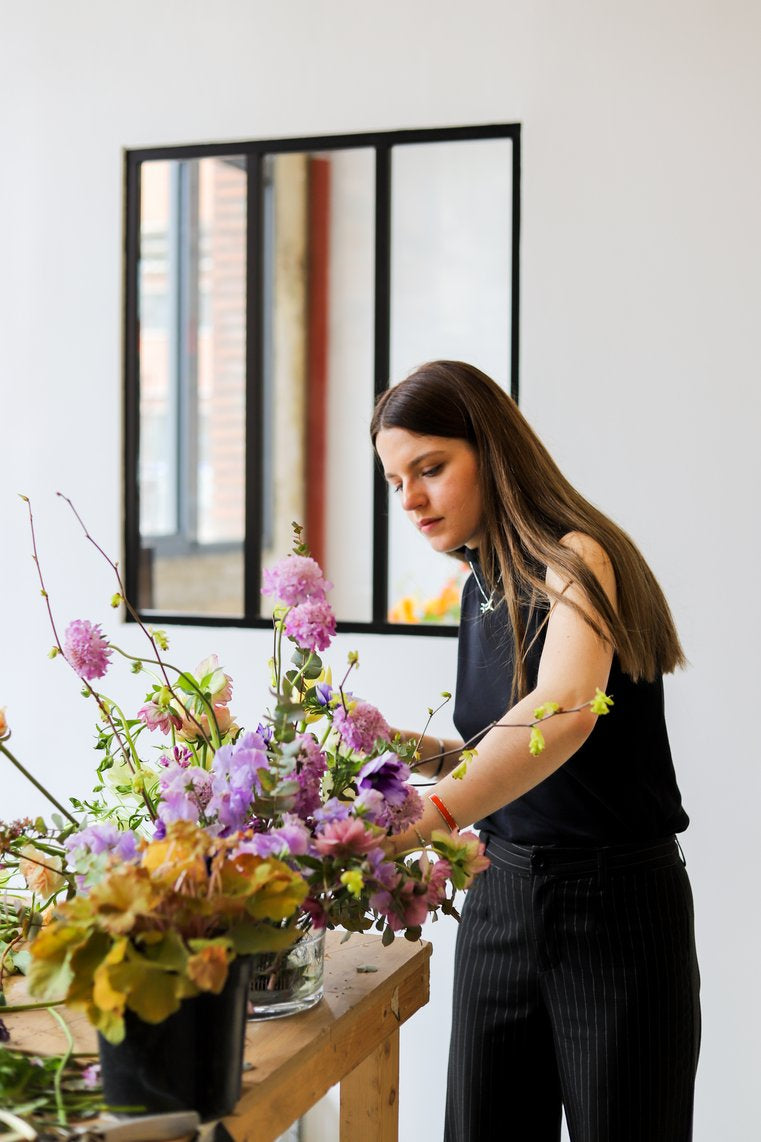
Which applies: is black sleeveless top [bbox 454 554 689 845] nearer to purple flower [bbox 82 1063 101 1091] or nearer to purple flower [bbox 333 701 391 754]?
purple flower [bbox 333 701 391 754]

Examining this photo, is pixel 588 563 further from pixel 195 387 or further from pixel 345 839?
pixel 195 387

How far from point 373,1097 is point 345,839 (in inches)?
25.2

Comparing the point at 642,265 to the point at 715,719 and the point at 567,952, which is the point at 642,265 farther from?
the point at 567,952

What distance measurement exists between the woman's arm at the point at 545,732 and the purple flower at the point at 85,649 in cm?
35

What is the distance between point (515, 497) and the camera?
1.60 m

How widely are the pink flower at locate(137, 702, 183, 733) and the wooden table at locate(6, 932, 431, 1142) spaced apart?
291 mm

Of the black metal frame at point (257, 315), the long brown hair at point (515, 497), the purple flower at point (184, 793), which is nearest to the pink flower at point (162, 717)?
the purple flower at point (184, 793)

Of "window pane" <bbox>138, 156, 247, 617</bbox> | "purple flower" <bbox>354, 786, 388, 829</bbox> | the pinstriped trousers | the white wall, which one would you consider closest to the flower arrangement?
"purple flower" <bbox>354, 786, 388, 829</bbox>

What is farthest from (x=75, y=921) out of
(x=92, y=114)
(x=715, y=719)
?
(x=92, y=114)

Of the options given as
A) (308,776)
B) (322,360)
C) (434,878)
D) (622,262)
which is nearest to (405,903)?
(434,878)

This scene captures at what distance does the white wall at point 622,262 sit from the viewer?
8.33 ft

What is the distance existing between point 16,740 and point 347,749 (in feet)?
7.32

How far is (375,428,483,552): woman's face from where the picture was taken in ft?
5.26

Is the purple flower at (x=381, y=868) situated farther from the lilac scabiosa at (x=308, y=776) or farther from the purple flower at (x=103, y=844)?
the purple flower at (x=103, y=844)
